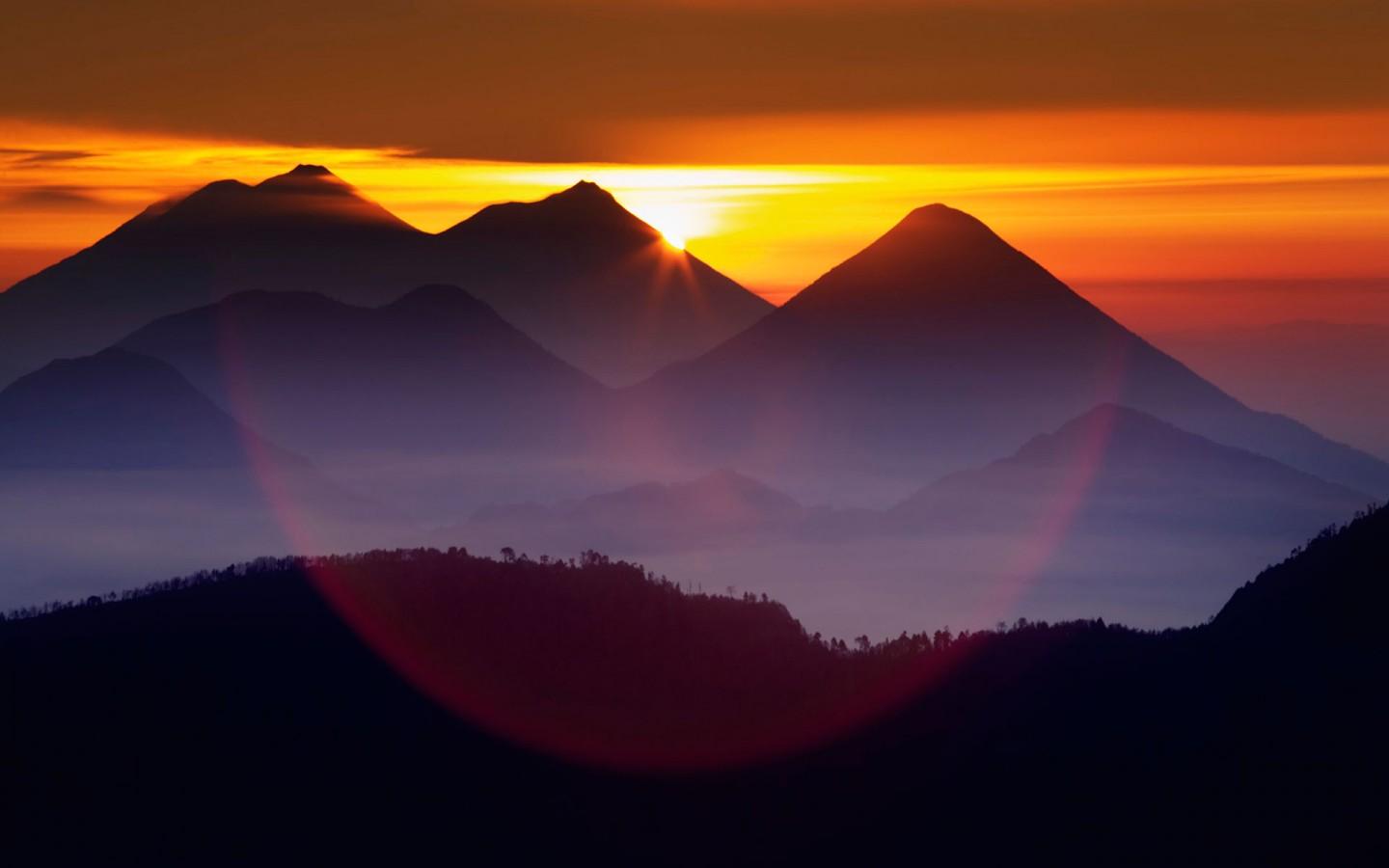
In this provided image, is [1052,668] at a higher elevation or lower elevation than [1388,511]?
lower

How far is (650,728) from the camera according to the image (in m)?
47.7

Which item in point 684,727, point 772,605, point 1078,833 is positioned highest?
point 772,605

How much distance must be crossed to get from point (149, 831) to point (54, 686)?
642 centimetres

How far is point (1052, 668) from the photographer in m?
46.2

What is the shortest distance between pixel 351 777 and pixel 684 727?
922cm

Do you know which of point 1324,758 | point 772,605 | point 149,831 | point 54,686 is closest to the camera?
point 1324,758

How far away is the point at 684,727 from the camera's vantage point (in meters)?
47.8

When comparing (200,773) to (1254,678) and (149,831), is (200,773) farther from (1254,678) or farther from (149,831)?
(1254,678)

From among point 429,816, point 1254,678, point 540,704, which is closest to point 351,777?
point 429,816

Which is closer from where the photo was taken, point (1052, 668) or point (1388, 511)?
point (1388, 511)

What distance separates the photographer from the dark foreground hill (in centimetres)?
3916

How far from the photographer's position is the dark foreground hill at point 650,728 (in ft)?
128

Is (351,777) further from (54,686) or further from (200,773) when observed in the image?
(54,686)

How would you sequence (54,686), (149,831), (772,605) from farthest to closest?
(772,605), (54,686), (149,831)
